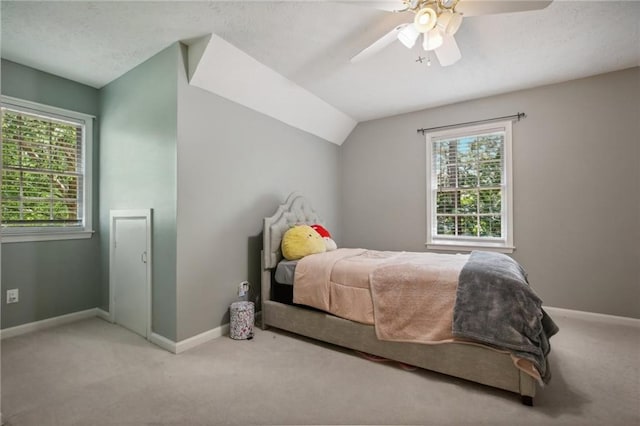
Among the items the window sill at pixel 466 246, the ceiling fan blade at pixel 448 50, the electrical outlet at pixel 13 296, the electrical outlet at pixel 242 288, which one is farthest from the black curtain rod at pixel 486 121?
the electrical outlet at pixel 13 296

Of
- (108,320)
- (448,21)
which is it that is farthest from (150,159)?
(448,21)

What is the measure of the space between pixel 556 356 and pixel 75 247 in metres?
4.68

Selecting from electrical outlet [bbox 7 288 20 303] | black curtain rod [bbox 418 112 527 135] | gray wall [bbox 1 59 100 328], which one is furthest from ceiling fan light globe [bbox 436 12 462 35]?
electrical outlet [bbox 7 288 20 303]

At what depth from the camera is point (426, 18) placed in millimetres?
1798

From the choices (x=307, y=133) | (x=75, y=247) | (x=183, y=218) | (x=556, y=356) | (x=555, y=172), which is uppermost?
(x=307, y=133)

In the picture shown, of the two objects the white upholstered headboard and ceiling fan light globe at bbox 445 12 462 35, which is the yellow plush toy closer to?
the white upholstered headboard

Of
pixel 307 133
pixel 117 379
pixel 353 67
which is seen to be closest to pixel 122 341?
pixel 117 379

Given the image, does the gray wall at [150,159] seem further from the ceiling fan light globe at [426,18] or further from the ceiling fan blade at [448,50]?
the ceiling fan blade at [448,50]

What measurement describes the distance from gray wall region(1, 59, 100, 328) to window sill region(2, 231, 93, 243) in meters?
0.04

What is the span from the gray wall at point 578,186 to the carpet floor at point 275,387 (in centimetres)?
73

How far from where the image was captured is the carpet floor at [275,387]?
66.0 inches

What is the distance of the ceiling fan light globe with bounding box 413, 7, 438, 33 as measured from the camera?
1785mm

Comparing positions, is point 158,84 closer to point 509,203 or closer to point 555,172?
point 509,203

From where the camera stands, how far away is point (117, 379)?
2.05 metres
